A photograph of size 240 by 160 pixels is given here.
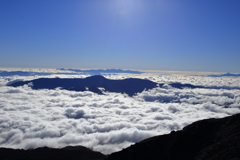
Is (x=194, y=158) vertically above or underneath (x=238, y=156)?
underneath

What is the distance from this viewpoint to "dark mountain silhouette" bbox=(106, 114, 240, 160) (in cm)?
4898

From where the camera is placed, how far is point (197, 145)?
190ft

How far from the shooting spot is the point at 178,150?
59594 mm

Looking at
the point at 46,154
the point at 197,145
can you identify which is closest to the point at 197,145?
the point at 197,145

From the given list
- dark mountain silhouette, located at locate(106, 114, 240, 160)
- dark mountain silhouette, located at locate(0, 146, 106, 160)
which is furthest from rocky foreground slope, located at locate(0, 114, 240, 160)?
dark mountain silhouette, located at locate(0, 146, 106, 160)

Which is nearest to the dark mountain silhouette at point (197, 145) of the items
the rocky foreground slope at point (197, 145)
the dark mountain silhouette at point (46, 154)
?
the rocky foreground slope at point (197, 145)

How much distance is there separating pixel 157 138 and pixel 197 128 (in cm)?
1845

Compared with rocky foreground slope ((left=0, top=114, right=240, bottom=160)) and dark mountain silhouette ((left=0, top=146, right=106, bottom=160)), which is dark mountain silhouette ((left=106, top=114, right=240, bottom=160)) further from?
dark mountain silhouette ((left=0, top=146, right=106, bottom=160))

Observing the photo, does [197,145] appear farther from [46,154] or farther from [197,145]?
[46,154]

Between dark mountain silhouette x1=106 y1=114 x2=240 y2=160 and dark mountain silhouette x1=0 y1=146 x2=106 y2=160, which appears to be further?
dark mountain silhouette x1=0 y1=146 x2=106 y2=160

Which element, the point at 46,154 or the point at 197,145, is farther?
the point at 46,154

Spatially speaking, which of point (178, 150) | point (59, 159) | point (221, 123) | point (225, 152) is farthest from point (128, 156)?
point (59, 159)

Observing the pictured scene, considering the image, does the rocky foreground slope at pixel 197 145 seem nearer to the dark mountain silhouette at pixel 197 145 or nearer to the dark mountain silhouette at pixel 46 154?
the dark mountain silhouette at pixel 197 145

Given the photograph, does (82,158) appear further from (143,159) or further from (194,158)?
(194,158)
